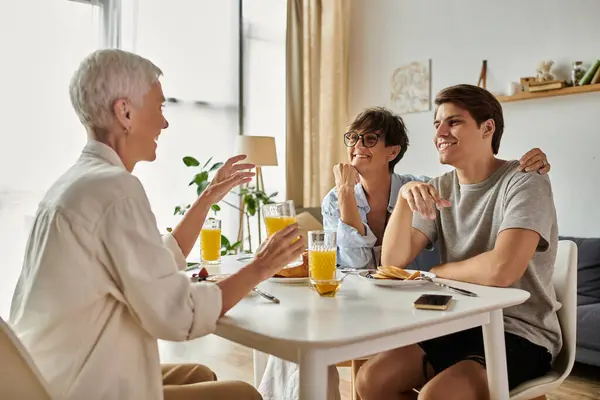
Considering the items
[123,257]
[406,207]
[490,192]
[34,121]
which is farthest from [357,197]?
[34,121]

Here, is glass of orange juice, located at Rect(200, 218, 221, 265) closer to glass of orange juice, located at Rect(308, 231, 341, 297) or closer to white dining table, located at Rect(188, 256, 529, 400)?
white dining table, located at Rect(188, 256, 529, 400)

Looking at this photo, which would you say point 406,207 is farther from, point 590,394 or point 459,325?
point 590,394

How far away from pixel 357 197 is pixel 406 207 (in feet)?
1.58

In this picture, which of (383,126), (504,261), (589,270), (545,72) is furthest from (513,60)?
(504,261)

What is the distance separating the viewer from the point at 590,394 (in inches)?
106

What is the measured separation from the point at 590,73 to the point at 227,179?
9.00 feet

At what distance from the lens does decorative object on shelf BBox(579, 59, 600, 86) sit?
3.39 m

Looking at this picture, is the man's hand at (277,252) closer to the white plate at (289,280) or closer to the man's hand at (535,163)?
the white plate at (289,280)

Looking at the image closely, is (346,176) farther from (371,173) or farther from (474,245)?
(474,245)

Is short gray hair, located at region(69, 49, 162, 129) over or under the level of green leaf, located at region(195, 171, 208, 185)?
over

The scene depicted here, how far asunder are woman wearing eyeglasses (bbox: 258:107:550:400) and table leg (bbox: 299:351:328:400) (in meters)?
1.00

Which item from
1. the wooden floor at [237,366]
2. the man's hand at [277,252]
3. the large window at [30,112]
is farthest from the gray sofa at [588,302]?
the large window at [30,112]

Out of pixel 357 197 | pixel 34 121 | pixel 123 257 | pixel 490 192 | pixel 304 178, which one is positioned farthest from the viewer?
pixel 304 178

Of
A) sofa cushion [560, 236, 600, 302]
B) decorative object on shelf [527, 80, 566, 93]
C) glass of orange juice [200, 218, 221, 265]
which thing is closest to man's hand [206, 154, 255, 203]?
glass of orange juice [200, 218, 221, 265]
